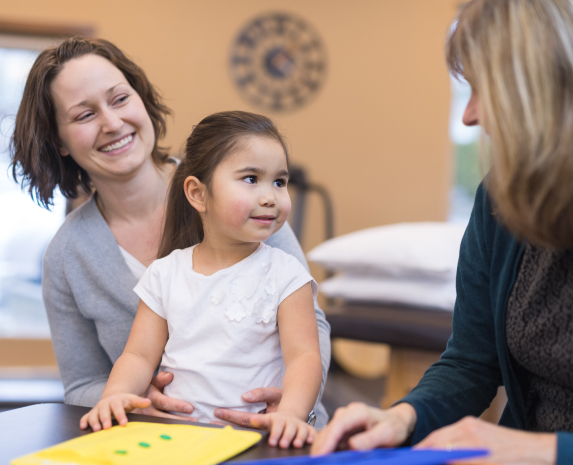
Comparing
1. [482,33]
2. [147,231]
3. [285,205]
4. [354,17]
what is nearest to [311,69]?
[354,17]

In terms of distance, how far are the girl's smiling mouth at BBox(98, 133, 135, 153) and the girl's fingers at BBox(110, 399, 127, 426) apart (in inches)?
26.5

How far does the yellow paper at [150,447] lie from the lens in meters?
0.60

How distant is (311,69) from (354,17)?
45cm

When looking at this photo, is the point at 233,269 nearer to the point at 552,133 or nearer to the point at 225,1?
the point at 552,133

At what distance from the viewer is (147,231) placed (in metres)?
1.34

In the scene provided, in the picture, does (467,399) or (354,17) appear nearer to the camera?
(467,399)

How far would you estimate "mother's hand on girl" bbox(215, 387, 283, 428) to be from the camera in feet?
2.81

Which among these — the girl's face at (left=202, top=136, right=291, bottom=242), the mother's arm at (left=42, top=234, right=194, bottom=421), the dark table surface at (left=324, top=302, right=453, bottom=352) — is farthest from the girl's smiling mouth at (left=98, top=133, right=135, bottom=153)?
the dark table surface at (left=324, top=302, right=453, bottom=352)

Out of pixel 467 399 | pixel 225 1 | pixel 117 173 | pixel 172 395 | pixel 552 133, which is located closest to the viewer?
pixel 552 133

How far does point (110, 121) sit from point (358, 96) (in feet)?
9.92

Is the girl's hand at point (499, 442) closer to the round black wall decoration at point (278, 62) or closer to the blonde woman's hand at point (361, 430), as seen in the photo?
the blonde woman's hand at point (361, 430)

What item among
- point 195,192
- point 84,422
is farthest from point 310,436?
point 195,192

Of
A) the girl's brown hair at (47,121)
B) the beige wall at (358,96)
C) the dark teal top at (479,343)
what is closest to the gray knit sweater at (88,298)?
the girl's brown hair at (47,121)

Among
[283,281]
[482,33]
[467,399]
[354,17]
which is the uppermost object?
[354,17]
